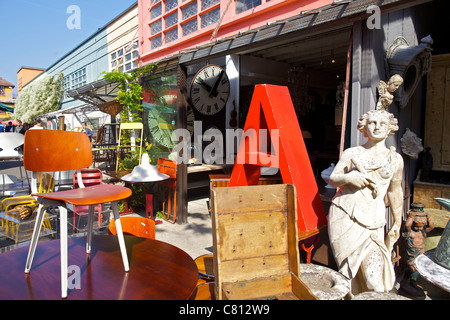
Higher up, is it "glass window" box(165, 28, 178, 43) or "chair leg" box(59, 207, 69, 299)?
"glass window" box(165, 28, 178, 43)

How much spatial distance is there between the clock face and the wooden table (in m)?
4.47

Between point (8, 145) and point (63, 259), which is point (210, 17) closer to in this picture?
point (8, 145)

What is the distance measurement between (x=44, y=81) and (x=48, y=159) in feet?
84.0

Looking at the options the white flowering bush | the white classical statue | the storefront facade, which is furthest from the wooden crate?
the white flowering bush

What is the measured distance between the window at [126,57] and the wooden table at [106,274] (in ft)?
31.8

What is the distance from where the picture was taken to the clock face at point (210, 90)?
614 cm

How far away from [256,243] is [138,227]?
1.31 m

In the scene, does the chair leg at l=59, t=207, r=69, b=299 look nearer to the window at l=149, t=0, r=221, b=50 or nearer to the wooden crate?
the wooden crate

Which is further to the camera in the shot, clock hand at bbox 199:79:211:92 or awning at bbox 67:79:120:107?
awning at bbox 67:79:120:107

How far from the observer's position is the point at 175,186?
17.0 ft

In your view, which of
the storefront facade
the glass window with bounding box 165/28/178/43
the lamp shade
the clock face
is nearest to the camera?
the storefront facade

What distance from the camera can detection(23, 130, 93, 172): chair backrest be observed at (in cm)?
192
